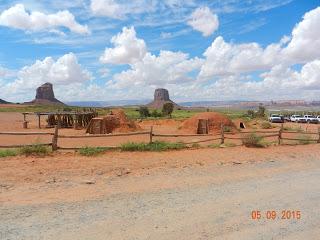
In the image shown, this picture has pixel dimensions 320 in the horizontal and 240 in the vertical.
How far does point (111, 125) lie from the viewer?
3219 centimetres

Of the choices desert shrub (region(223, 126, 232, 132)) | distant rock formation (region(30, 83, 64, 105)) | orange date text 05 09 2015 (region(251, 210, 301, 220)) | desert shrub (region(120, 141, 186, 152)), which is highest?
distant rock formation (region(30, 83, 64, 105))

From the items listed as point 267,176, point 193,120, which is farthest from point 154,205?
point 193,120

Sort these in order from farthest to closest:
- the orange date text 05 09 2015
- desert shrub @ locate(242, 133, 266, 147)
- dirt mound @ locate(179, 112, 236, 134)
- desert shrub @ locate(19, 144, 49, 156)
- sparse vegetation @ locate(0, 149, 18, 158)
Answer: dirt mound @ locate(179, 112, 236, 134), desert shrub @ locate(242, 133, 266, 147), desert shrub @ locate(19, 144, 49, 156), sparse vegetation @ locate(0, 149, 18, 158), the orange date text 05 09 2015

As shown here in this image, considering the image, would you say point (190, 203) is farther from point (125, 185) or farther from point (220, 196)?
point (125, 185)

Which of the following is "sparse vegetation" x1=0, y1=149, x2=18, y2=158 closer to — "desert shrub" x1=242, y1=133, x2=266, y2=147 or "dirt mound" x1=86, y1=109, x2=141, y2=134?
"desert shrub" x1=242, y1=133, x2=266, y2=147

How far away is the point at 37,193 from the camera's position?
28.8 ft

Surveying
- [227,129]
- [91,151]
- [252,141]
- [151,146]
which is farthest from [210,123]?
[91,151]

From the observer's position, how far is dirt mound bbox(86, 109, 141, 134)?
1216 inches

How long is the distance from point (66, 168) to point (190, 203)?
5101mm

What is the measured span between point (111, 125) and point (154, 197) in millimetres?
24014

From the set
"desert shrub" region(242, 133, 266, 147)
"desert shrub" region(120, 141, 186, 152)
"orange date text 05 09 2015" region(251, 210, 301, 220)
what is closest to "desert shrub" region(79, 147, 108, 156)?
"desert shrub" region(120, 141, 186, 152)

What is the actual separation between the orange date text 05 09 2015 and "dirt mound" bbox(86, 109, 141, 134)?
24.2m

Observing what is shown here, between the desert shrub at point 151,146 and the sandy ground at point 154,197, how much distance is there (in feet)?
5.35

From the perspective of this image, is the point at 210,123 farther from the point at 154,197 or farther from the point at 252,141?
the point at 154,197
